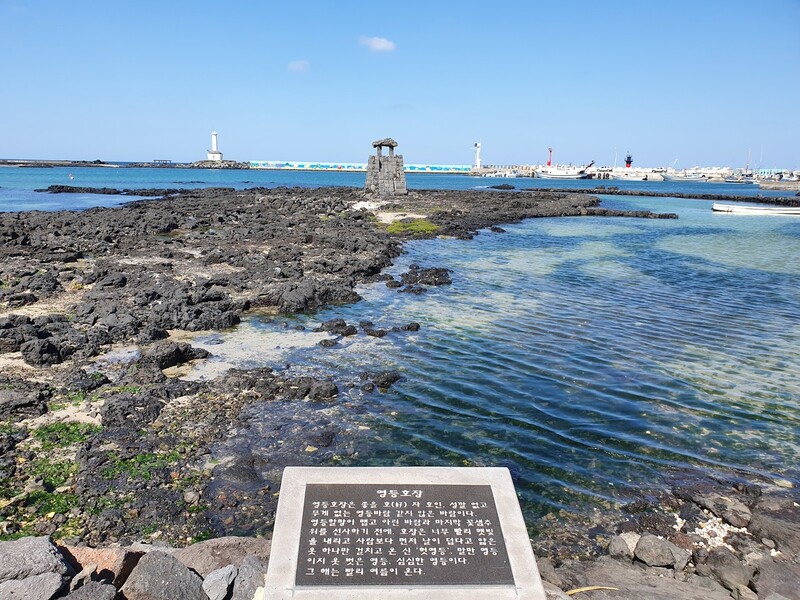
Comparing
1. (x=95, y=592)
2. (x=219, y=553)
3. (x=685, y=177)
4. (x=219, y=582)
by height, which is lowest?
(x=219, y=553)

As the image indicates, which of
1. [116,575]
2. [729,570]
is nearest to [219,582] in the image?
[116,575]

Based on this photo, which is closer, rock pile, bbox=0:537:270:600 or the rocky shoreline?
rock pile, bbox=0:537:270:600

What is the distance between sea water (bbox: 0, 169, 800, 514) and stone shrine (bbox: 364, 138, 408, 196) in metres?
35.3

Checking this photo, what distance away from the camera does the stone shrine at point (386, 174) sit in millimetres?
58406

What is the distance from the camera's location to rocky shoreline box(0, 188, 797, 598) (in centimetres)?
720

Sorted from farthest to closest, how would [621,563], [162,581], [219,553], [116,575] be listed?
1. [621,563]
2. [219,553]
3. [116,575]
4. [162,581]

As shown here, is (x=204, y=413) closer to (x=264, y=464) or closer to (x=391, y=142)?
(x=264, y=464)

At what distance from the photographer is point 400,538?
15.3 ft

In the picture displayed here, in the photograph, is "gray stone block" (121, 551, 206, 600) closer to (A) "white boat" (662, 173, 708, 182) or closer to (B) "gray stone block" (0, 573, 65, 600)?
(B) "gray stone block" (0, 573, 65, 600)

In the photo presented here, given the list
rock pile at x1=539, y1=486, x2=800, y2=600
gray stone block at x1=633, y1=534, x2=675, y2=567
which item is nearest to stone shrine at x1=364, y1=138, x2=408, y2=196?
rock pile at x1=539, y1=486, x2=800, y2=600

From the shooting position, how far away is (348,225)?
123 feet

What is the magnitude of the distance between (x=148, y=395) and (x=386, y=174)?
2022 inches

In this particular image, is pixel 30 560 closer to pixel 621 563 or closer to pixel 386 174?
pixel 621 563

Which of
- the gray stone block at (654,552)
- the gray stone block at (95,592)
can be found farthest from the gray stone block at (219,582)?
the gray stone block at (654,552)
